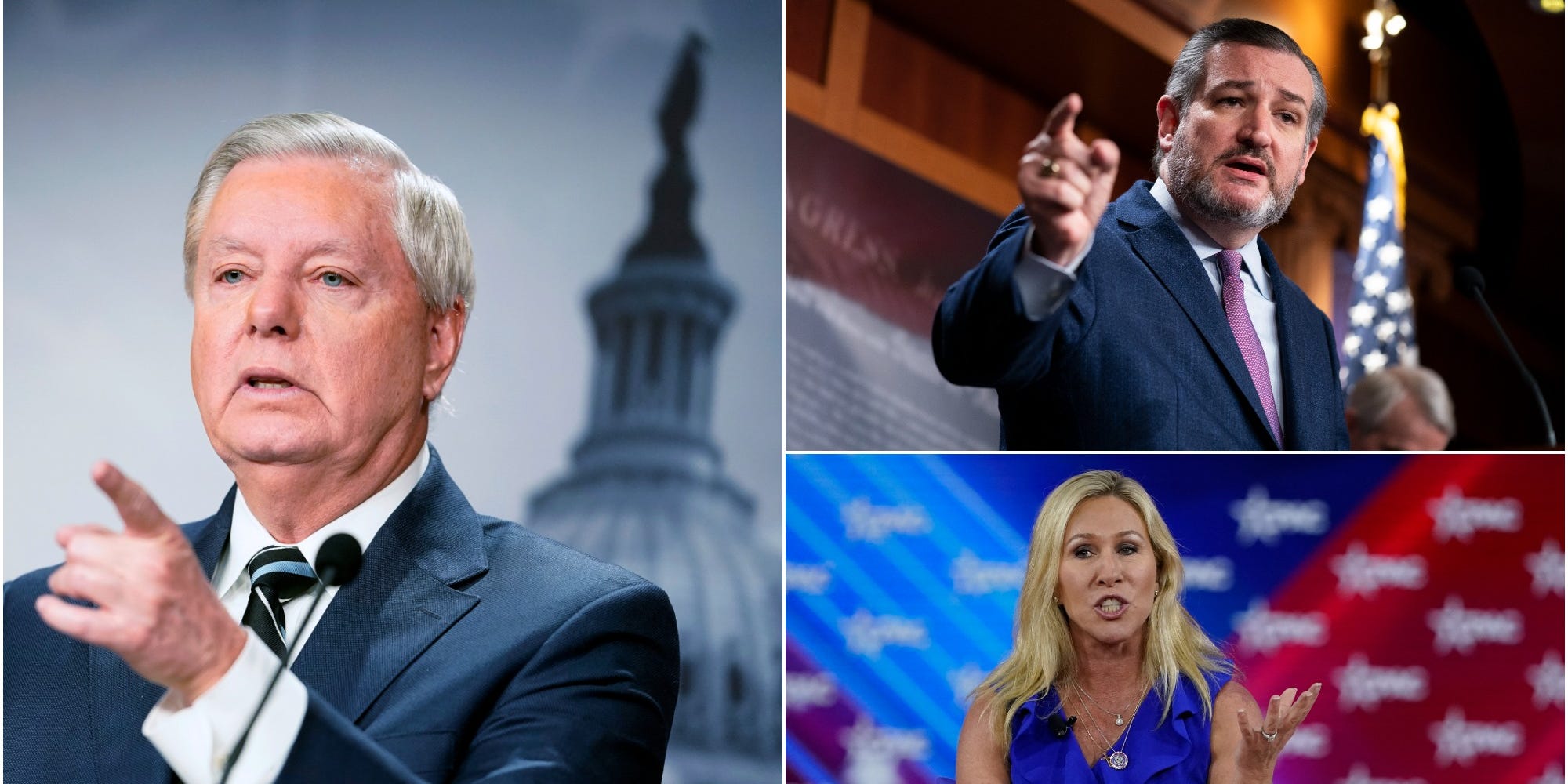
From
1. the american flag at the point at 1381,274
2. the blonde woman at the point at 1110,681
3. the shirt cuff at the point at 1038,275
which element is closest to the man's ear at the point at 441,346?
the shirt cuff at the point at 1038,275

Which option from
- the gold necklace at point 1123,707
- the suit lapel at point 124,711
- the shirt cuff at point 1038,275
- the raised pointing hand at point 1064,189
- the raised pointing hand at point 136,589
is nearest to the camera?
the raised pointing hand at point 136,589

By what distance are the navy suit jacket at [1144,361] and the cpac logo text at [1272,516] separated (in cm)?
11

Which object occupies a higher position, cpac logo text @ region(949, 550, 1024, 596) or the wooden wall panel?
the wooden wall panel

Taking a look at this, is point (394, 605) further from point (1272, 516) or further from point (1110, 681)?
point (1272, 516)

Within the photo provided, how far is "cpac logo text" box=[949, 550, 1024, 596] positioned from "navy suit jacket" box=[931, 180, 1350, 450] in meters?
0.25

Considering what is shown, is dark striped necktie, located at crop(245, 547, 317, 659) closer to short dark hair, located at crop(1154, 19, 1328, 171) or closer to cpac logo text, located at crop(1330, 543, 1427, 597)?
short dark hair, located at crop(1154, 19, 1328, 171)

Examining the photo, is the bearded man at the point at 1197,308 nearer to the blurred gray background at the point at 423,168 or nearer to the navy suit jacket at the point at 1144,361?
the navy suit jacket at the point at 1144,361

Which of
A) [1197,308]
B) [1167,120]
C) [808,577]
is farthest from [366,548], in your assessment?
[1167,120]

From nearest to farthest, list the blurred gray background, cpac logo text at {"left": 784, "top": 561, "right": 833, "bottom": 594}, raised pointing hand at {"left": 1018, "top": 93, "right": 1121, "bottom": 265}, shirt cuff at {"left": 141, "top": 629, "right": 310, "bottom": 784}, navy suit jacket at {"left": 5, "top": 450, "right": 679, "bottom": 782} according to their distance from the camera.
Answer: shirt cuff at {"left": 141, "top": 629, "right": 310, "bottom": 784}
navy suit jacket at {"left": 5, "top": 450, "right": 679, "bottom": 782}
raised pointing hand at {"left": 1018, "top": 93, "right": 1121, "bottom": 265}
cpac logo text at {"left": 784, "top": 561, "right": 833, "bottom": 594}
the blurred gray background

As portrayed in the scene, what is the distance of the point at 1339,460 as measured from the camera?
3.04 m

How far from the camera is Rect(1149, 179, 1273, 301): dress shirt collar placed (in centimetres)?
300

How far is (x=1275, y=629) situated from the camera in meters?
3.03

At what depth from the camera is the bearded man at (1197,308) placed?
115 inches

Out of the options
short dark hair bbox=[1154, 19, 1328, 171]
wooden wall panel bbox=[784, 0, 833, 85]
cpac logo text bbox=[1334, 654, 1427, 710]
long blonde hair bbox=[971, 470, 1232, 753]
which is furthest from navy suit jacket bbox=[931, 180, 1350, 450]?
wooden wall panel bbox=[784, 0, 833, 85]
